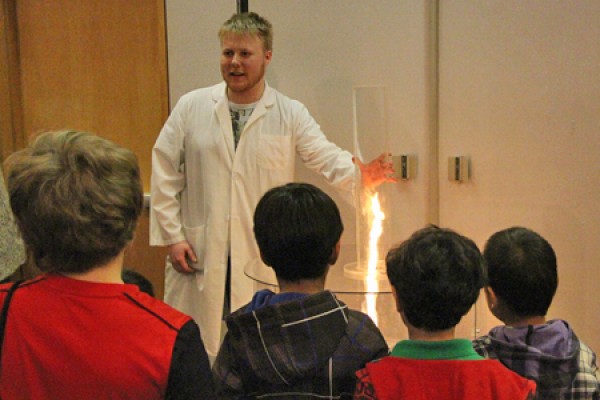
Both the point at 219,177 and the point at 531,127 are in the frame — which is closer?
the point at 531,127

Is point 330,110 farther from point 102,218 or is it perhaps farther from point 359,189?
point 102,218

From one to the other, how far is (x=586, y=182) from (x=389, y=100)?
0.99 meters

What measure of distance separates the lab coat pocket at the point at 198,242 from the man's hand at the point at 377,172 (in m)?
0.90

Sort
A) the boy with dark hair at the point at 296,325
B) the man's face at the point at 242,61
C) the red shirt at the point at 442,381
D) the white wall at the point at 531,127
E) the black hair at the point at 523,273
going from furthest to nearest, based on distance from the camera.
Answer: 1. the man's face at the point at 242,61
2. the white wall at the point at 531,127
3. the black hair at the point at 523,273
4. the boy with dark hair at the point at 296,325
5. the red shirt at the point at 442,381

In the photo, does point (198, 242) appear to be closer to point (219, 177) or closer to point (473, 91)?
point (219, 177)

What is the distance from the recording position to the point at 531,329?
1352 millimetres

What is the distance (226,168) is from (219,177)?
0.14 ft

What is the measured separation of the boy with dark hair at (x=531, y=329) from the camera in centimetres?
132

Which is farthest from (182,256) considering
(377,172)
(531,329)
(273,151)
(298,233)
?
(531,329)

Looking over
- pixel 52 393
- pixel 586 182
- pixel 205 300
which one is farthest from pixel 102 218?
pixel 205 300

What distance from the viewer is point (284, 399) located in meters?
1.26

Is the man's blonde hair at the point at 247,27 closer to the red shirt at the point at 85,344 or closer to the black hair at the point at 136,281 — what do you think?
the black hair at the point at 136,281

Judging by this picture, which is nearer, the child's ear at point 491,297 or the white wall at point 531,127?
the child's ear at point 491,297

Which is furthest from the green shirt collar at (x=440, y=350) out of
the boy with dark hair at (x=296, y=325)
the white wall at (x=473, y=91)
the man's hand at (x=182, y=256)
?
the man's hand at (x=182, y=256)
